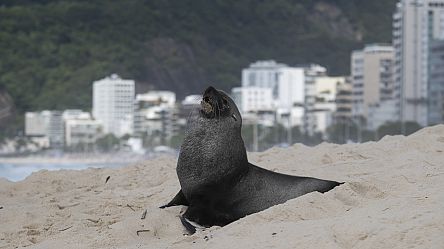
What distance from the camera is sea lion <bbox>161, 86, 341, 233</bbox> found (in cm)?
483

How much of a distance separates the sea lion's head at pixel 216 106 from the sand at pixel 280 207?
502 mm

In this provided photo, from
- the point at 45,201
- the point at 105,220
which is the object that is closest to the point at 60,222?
the point at 105,220

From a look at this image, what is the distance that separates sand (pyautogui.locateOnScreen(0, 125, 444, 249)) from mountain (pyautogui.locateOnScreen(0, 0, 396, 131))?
6843cm

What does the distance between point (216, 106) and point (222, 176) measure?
34cm

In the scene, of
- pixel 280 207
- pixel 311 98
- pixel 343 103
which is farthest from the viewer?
pixel 311 98

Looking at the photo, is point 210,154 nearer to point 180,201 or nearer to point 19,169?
point 180,201

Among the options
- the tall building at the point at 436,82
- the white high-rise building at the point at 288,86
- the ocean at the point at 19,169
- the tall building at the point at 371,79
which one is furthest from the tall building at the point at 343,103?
the ocean at the point at 19,169

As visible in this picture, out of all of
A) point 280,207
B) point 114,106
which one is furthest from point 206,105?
point 114,106

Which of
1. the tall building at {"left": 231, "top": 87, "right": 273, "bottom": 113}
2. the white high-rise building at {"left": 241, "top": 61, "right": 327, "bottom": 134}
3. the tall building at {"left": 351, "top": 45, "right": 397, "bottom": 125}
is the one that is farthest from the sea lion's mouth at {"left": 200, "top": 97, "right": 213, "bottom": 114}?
the white high-rise building at {"left": 241, "top": 61, "right": 327, "bottom": 134}

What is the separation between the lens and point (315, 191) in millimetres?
4703

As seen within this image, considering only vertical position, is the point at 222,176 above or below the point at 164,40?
below

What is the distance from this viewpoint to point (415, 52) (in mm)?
69000

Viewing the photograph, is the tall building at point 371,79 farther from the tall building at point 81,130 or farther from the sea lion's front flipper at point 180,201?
the sea lion's front flipper at point 180,201

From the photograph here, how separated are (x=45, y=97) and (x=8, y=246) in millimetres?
71884
